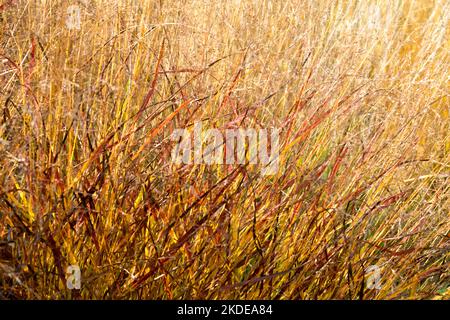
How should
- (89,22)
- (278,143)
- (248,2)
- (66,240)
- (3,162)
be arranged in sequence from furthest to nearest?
(248,2)
(89,22)
(278,143)
(3,162)
(66,240)

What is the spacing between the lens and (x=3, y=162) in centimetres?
214

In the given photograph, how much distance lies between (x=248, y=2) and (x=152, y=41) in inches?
19.7

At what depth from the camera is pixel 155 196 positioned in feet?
7.06

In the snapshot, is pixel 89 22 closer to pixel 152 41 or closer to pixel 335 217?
pixel 152 41

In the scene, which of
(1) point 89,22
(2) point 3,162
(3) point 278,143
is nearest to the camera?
(2) point 3,162

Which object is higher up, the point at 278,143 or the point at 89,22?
the point at 89,22

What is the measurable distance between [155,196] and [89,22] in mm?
724

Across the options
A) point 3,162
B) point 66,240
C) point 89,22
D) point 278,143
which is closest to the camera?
point 66,240

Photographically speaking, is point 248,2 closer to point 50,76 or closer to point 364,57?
point 364,57
